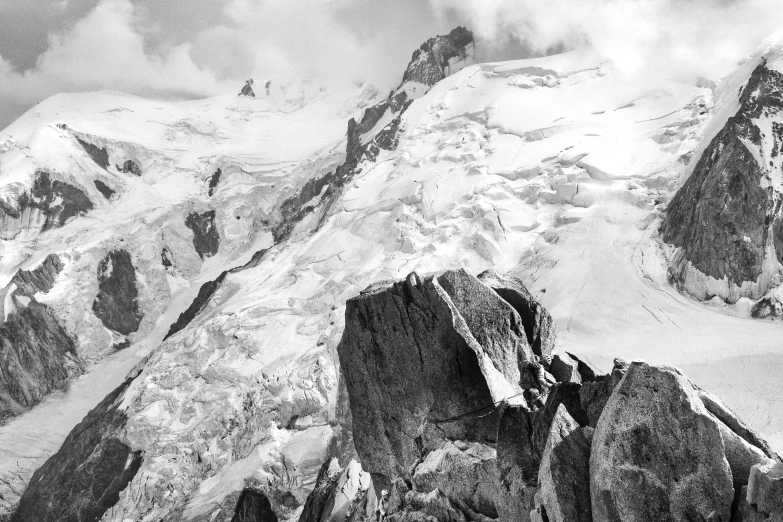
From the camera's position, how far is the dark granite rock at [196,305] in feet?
389

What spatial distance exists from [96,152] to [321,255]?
79.3 m

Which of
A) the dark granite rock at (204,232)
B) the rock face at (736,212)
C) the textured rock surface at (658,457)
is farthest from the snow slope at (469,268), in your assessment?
the textured rock surface at (658,457)

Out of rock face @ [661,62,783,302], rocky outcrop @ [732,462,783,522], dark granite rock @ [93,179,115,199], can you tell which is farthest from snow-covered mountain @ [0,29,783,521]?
rocky outcrop @ [732,462,783,522]

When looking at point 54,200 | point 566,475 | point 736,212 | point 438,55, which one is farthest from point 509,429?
point 438,55

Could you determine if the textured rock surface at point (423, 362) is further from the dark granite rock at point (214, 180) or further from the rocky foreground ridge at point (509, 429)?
the dark granite rock at point (214, 180)

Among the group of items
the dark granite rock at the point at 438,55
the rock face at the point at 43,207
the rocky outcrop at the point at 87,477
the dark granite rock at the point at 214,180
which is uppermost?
the dark granite rock at the point at 438,55

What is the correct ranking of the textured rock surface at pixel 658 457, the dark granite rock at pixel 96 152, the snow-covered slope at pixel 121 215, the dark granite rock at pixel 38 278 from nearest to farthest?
1. the textured rock surface at pixel 658 457
2. the snow-covered slope at pixel 121 215
3. the dark granite rock at pixel 38 278
4. the dark granite rock at pixel 96 152

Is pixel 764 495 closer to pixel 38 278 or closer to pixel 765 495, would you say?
pixel 765 495

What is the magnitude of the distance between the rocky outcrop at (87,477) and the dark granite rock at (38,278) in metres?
35.4

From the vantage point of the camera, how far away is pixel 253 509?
52.0 meters

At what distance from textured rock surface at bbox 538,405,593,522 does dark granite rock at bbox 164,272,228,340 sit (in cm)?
10169

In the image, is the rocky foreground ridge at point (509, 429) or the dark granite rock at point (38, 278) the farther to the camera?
the dark granite rock at point (38, 278)

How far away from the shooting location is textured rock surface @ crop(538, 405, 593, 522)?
17953 millimetres

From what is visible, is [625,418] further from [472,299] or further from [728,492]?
[472,299]
